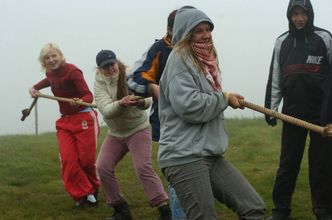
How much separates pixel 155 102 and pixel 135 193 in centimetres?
293

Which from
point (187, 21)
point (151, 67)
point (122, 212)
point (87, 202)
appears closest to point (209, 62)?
point (187, 21)

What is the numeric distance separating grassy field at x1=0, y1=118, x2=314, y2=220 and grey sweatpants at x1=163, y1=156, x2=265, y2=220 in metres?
2.41

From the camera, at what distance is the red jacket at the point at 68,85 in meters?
7.18

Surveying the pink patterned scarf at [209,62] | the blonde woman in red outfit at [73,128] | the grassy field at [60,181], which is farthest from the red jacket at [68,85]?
the pink patterned scarf at [209,62]

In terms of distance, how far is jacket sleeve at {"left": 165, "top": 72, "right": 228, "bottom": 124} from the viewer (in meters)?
4.04

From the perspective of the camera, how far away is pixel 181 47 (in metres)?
4.17

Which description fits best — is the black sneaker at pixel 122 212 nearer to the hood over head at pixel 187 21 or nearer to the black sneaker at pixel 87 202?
the black sneaker at pixel 87 202

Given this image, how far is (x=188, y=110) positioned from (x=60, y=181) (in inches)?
207

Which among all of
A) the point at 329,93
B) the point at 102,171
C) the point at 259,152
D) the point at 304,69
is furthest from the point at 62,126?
the point at 259,152

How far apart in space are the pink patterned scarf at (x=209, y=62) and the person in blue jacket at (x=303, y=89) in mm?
1717

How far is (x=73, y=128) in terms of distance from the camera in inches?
287

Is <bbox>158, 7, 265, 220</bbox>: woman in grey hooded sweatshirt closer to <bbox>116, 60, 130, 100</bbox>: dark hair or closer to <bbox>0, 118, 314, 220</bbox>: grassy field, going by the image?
<bbox>116, 60, 130, 100</bbox>: dark hair

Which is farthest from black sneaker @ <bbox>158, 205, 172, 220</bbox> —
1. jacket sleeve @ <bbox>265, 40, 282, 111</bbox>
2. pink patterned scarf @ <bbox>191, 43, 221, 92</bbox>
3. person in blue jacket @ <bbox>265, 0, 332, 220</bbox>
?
pink patterned scarf @ <bbox>191, 43, 221, 92</bbox>

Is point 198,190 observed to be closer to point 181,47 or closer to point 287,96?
point 181,47
